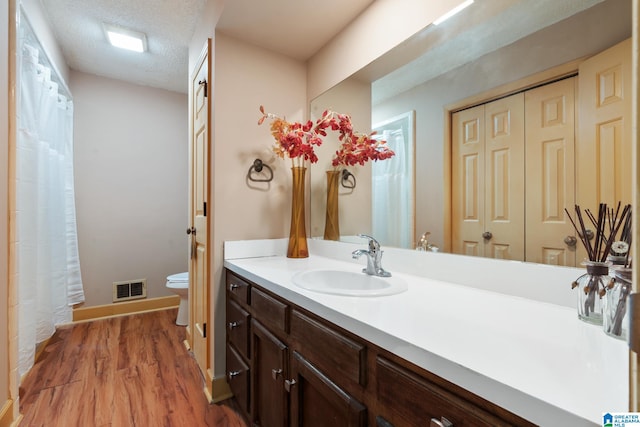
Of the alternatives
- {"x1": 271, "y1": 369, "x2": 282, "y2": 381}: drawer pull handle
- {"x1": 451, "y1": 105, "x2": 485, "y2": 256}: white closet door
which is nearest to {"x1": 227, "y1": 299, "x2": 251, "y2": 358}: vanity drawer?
{"x1": 271, "y1": 369, "x2": 282, "y2": 381}: drawer pull handle

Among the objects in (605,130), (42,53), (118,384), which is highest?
(42,53)

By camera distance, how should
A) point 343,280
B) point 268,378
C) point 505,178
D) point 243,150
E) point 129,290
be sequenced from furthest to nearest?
point 129,290 → point 243,150 → point 343,280 → point 268,378 → point 505,178

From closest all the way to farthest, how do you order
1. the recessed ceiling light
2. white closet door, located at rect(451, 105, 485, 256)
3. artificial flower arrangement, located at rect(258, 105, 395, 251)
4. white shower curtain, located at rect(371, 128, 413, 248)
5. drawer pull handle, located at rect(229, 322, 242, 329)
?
white closet door, located at rect(451, 105, 485, 256) → white shower curtain, located at rect(371, 128, 413, 248) → drawer pull handle, located at rect(229, 322, 242, 329) → artificial flower arrangement, located at rect(258, 105, 395, 251) → the recessed ceiling light

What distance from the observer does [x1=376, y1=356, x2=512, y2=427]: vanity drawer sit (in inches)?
19.6

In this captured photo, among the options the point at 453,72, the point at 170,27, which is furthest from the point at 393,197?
the point at 170,27

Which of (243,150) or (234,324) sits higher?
(243,150)

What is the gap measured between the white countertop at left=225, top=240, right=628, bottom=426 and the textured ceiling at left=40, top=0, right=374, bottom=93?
1.36m

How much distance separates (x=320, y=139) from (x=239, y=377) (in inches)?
53.0

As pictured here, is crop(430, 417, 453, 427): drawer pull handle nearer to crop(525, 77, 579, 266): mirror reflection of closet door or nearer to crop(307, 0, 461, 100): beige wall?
crop(525, 77, 579, 266): mirror reflection of closet door

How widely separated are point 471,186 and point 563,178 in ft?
0.90

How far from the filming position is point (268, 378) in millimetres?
1206

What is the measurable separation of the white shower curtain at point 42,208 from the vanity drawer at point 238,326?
3.61ft

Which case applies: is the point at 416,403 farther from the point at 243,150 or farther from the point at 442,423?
the point at 243,150

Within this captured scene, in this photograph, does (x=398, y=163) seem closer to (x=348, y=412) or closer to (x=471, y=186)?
(x=471, y=186)
